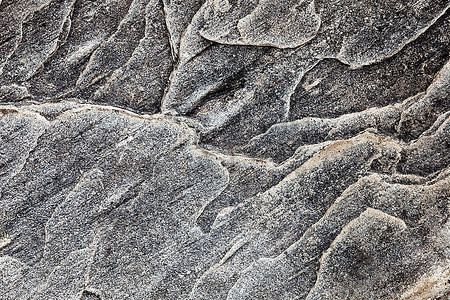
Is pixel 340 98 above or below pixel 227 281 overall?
above

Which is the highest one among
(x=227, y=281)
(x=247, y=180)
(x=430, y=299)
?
(x=247, y=180)

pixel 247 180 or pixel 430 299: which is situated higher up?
pixel 247 180

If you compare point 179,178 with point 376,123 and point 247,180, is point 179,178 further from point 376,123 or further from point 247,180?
point 376,123

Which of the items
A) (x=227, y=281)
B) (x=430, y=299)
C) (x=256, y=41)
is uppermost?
(x=256, y=41)

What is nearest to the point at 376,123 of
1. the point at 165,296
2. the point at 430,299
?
the point at 430,299

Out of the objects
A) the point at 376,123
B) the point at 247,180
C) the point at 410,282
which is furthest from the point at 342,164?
the point at 410,282

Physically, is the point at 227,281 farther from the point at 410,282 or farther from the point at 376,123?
the point at 376,123
